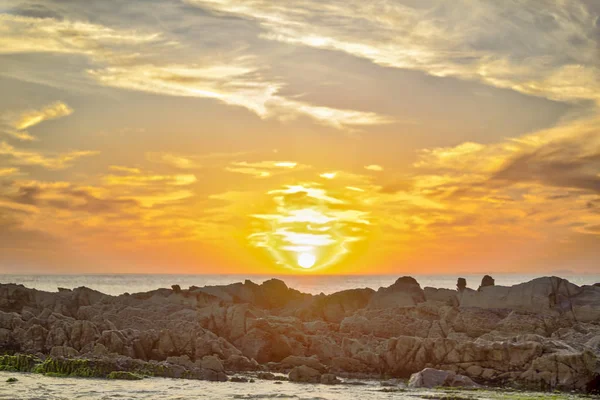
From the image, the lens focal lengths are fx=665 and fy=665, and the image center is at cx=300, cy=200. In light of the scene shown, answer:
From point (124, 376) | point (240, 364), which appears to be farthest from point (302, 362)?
point (124, 376)

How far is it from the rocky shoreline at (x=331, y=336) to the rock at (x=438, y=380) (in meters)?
0.08

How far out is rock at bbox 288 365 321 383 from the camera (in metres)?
46.2

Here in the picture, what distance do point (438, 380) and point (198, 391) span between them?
15.6m

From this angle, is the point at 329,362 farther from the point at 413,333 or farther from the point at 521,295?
the point at 521,295

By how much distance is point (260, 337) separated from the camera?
55.9m

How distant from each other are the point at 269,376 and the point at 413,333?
1702 cm

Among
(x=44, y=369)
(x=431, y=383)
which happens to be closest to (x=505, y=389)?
(x=431, y=383)

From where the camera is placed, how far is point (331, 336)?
188ft

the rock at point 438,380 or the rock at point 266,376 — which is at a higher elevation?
the rock at point 438,380

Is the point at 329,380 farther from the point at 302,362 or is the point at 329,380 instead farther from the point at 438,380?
the point at 438,380

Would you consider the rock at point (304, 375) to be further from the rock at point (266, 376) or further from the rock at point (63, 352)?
the rock at point (63, 352)

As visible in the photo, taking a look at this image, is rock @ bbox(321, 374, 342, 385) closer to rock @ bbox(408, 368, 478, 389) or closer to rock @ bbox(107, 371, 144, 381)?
rock @ bbox(408, 368, 478, 389)

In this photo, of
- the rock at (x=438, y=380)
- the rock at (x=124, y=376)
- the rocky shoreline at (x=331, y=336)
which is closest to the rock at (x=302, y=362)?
the rocky shoreline at (x=331, y=336)

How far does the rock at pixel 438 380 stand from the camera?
1705 inches
